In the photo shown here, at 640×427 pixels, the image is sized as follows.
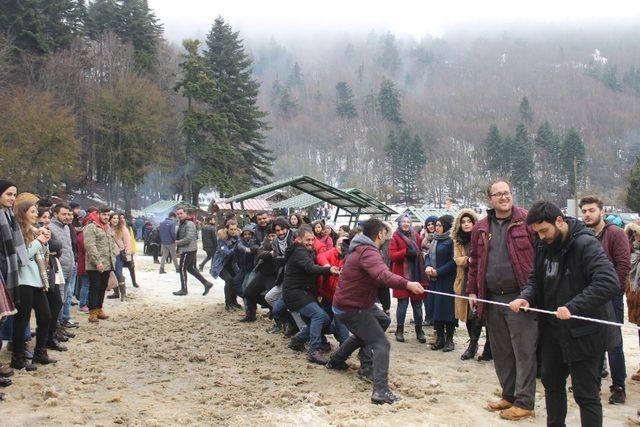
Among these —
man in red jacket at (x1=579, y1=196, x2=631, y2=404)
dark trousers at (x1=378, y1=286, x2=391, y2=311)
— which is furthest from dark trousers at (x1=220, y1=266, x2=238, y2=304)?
man in red jacket at (x1=579, y1=196, x2=631, y2=404)

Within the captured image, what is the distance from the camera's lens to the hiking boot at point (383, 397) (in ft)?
16.3

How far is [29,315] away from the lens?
19.0 ft

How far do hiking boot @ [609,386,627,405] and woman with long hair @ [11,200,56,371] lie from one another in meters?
5.85

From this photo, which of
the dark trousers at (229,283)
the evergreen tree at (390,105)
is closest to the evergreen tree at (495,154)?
the evergreen tree at (390,105)

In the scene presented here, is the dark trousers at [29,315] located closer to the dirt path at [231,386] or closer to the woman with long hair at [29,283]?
the woman with long hair at [29,283]

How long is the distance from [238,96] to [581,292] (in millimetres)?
46769

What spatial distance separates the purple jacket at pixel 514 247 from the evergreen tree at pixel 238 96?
141 feet

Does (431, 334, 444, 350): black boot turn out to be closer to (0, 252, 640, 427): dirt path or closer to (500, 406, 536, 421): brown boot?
(0, 252, 640, 427): dirt path

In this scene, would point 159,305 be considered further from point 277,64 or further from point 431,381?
point 277,64

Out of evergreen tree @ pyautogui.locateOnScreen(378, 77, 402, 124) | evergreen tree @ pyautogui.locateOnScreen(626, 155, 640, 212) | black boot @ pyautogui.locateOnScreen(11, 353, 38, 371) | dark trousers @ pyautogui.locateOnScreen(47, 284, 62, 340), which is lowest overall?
black boot @ pyautogui.locateOnScreen(11, 353, 38, 371)

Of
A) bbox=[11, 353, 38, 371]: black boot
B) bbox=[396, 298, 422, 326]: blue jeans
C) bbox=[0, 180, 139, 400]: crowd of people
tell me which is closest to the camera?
bbox=[0, 180, 139, 400]: crowd of people

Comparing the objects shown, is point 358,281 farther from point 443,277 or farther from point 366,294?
point 443,277

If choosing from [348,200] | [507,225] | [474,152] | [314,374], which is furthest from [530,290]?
[474,152]

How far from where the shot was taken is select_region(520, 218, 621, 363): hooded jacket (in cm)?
364
